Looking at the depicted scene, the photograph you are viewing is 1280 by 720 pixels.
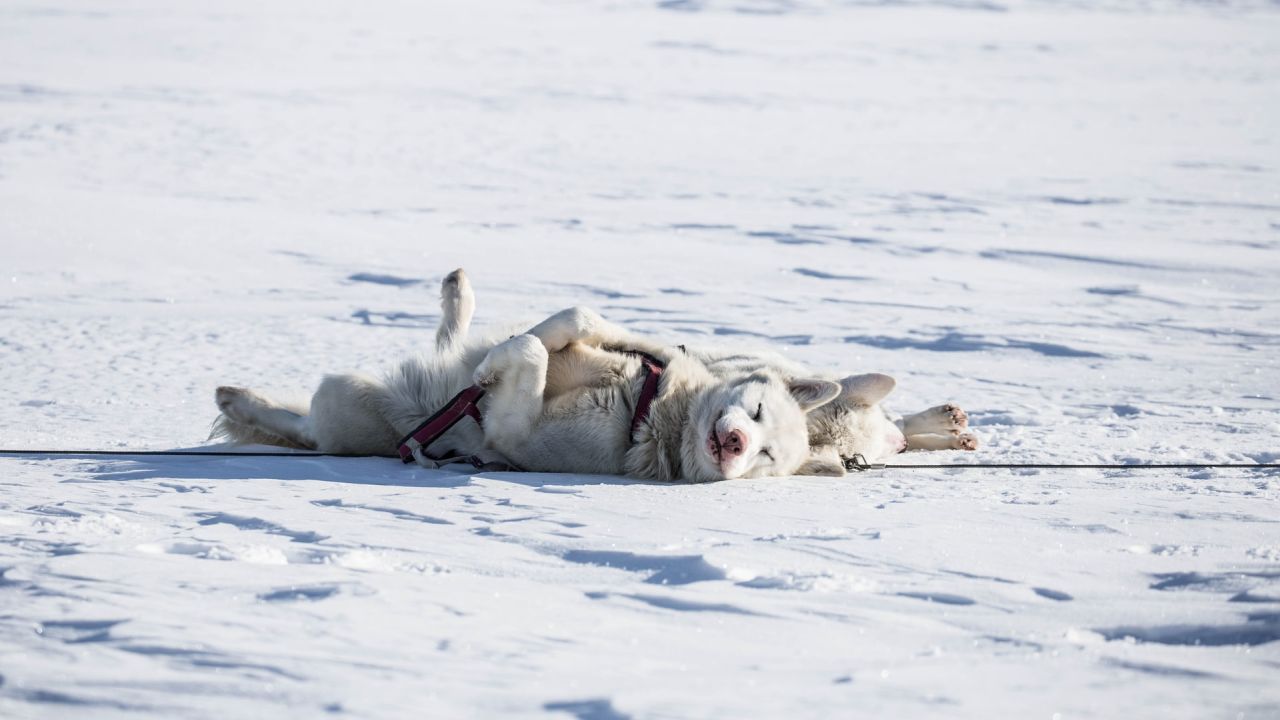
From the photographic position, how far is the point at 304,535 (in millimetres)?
3176

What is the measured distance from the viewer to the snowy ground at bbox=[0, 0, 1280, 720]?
238 cm

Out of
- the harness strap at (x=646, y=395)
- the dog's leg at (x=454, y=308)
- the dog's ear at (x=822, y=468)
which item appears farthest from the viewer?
the dog's leg at (x=454, y=308)

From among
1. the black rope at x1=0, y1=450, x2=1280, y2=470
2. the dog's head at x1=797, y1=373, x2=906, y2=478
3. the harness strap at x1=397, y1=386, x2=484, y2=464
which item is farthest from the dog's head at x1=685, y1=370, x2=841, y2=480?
the harness strap at x1=397, y1=386, x2=484, y2=464

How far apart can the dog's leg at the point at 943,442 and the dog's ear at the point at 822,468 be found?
0.68 metres

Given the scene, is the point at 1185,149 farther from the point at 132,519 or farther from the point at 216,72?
the point at 132,519

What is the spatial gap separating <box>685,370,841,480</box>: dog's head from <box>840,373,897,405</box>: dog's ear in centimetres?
17

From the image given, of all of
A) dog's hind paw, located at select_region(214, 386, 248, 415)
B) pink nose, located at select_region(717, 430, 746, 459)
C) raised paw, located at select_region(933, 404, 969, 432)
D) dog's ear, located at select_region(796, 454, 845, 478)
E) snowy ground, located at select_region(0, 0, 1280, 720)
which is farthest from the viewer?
raised paw, located at select_region(933, 404, 969, 432)

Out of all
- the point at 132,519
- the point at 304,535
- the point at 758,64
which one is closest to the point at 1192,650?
the point at 304,535

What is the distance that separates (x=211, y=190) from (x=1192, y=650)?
9825 mm

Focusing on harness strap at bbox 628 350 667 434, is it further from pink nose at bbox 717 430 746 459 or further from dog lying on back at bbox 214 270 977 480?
pink nose at bbox 717 430 746 459

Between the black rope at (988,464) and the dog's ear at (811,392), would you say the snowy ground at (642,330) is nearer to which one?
the black rope at (988,464)

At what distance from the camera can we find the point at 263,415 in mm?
4586

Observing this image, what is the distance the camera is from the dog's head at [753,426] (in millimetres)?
3996

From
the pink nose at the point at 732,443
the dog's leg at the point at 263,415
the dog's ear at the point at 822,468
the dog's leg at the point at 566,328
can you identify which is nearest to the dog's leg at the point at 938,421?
the dog's ear at the point at 822,468
